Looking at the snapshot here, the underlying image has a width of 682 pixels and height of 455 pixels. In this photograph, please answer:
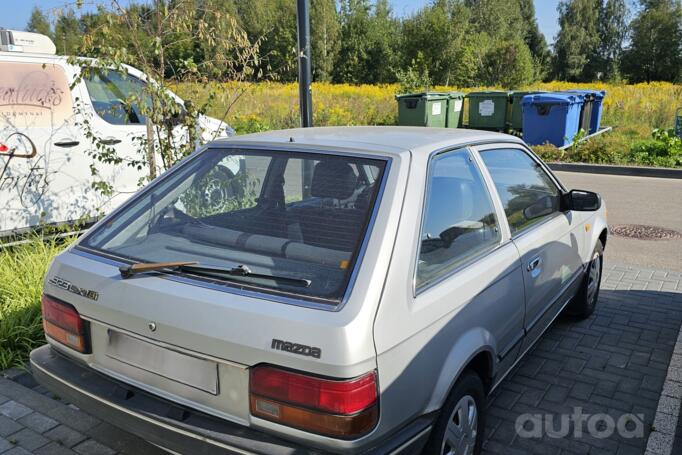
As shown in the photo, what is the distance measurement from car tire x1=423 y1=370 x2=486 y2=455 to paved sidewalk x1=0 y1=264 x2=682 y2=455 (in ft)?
1.48

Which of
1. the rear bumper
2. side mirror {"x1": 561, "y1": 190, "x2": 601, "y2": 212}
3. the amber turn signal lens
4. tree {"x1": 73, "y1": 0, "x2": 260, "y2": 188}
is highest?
tree {"x1": 73, "y1": 0, "x2": 260, "y2": 188}

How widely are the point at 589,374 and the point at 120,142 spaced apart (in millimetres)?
4950

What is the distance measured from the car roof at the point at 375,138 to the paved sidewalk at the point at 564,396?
144 centimetres

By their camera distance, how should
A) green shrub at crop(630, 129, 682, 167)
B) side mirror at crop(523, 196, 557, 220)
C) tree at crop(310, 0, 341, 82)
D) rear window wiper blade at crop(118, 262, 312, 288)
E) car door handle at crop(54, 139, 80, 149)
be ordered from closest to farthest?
rear window wiper blade at crop(118, 262, 312, 288), side mirror at crop(523, 196, 557, 220), car door handle at crop(54, 139, 80, 149), green shrub at crop(630, 129, 682, 167), tree at crop(310, 0, 341, 82)

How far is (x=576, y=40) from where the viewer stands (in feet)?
233

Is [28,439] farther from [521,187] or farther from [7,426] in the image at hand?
[521,187]

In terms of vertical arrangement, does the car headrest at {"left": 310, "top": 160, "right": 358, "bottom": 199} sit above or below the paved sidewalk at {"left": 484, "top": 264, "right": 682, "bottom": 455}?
above

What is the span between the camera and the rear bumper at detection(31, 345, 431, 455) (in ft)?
6.57

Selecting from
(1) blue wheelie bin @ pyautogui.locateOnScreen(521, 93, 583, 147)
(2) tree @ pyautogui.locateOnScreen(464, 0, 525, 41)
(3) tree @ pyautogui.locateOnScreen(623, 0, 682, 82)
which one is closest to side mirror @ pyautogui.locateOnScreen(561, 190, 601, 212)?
(1) blue wheelie bin @ pyautogui.locateOnScreen(521, 93, 583, 147)

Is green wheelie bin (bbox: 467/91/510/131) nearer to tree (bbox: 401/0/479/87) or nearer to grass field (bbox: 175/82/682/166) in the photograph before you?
grass field (bbox: 175/82/682/166)

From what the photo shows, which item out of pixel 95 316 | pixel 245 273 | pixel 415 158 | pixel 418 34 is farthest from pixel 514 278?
pixel 418 34

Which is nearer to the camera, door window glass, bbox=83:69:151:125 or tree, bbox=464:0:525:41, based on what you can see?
door window glass, bbox=83:69:151:125

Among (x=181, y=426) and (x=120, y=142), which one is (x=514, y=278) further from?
(x=120, y=142)

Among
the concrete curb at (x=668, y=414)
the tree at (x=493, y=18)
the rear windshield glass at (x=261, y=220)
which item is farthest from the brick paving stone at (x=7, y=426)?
the tree at (x=493, y=18)
